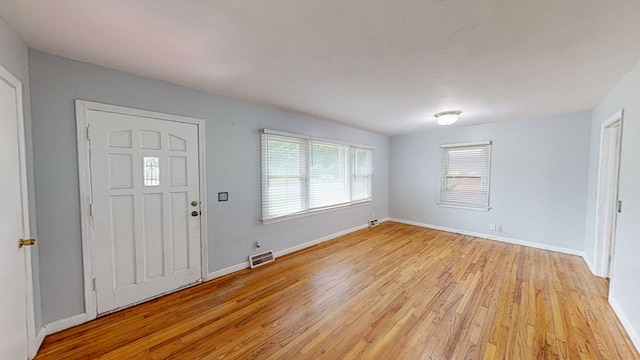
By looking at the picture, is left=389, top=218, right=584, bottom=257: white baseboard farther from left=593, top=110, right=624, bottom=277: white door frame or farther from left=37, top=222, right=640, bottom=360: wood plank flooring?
left=593, top=110, right=624, bottom=277: white door frame

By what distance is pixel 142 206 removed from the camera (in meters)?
2.46

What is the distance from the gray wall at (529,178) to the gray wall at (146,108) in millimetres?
2779

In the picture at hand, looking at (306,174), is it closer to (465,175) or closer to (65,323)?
(65,323)

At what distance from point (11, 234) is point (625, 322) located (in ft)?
15.7

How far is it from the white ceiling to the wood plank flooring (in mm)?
2330

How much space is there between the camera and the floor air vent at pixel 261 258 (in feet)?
11.0

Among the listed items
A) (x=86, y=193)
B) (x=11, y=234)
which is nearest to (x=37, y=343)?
(x=11, y=234)

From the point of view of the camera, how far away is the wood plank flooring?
1827 millimetres

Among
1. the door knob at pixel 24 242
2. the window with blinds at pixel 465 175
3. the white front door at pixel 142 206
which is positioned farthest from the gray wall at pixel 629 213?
the door knob at pixel 24 242

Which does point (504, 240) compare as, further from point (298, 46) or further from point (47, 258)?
point (47, 258)

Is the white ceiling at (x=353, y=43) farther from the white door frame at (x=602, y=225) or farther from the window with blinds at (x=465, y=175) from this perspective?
the window with blinds at (x=465, y=175)

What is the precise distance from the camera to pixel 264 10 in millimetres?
1414

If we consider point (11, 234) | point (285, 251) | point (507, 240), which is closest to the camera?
point (11, 234)

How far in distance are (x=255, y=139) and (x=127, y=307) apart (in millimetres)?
2358
